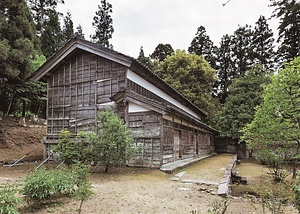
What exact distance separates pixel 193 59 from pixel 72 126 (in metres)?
17.0

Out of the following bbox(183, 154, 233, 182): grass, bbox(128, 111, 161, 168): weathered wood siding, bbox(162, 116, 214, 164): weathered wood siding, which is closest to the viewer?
bbox(183, 154, 233, 182): grass

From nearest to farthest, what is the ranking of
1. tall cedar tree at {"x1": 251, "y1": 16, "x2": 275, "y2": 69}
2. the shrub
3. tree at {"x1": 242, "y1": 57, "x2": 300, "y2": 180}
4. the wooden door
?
the shrub, tree at {"x1": 242, "y1": 57, "x2": 300, "y2": 180}, the wooden door, tall cedar tree at {"x1": 251, "y1": 16, "x2": 275, "y2": 69}

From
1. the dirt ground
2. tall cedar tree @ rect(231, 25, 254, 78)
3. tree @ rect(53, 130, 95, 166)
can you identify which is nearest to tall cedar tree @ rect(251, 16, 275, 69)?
tall cedar tree @ rect(231, 25, 254, 78)

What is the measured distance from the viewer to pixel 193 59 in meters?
25.4

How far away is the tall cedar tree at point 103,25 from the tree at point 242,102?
2537 centimetres

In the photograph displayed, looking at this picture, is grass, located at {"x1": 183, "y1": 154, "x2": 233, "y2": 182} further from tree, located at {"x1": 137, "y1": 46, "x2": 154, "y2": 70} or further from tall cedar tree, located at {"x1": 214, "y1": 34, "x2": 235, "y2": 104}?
tall cedar tree, located at {"x1": 214, "y1": 34, "x2": 235, "y2": 104}

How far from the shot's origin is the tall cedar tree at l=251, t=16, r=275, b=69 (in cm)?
3291

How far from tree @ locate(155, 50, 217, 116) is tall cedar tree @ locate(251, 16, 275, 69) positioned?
12629 millimetres

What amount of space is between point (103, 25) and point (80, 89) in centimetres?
2946

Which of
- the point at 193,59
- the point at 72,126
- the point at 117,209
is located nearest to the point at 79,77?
the point at 72,126

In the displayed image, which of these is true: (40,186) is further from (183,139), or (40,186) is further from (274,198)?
(183,139)

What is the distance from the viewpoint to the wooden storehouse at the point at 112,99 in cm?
1065

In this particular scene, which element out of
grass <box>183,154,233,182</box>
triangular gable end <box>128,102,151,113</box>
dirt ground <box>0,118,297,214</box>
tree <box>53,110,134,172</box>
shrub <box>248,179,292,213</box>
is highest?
triangular gable end <box>128,102,151,113</box>

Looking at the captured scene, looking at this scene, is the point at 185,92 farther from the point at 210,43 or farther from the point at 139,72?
the point at 210,43
